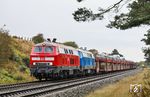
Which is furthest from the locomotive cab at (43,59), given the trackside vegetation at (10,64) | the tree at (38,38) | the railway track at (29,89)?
the tree at (38,38)

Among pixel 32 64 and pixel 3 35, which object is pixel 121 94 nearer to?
pixel 32 64

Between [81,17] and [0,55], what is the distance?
17.6m

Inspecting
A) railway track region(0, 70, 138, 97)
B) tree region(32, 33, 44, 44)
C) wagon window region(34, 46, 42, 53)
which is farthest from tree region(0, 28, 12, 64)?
tree region(32, 33, 44, 44)

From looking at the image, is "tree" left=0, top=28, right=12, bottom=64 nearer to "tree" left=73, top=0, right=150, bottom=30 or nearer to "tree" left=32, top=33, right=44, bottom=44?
"tree" left=73, top=0, right=150, bottom=30

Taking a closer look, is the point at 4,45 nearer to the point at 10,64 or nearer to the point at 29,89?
the point at 10,64

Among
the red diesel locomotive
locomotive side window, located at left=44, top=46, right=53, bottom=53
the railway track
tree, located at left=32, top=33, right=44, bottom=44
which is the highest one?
tree, located at left=32, top=33, right=44, bottom=44

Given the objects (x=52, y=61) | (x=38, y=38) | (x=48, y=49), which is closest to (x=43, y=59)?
(x=52, y=61)

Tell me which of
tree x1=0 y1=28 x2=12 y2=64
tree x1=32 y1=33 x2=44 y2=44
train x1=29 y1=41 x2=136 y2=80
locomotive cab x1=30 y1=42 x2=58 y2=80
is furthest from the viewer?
tree x1=32 y1=33 x2=44 y2=44

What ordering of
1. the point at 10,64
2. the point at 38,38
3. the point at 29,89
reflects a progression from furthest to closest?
1. the point at 38,38
2. the point at 10,64
3. the point at 29,89

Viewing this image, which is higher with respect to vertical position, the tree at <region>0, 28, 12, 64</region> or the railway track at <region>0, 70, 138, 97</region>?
the tree at <region>0, 28, 12, 64</region>

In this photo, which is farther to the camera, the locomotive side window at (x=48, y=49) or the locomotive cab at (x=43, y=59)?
the locomotive side window at (x=48, y=49)

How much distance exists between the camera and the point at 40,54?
112 ft

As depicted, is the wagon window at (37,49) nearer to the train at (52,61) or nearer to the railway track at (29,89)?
the train at (52,61)

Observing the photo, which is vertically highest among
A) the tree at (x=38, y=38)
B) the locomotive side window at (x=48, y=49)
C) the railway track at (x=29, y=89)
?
the tree at (x=38, y=38)
